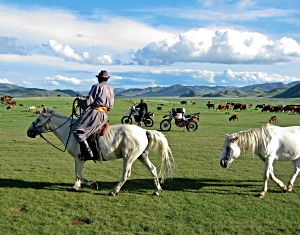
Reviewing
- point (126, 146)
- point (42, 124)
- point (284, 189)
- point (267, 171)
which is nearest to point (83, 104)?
point (126, 146)

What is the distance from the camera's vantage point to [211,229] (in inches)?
270

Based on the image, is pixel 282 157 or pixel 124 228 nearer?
pixel 124 228

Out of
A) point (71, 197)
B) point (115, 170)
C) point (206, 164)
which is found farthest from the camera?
point (206, 164)

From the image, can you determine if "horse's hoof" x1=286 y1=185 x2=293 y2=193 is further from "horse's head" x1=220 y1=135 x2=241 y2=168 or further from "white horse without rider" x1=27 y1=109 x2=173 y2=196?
"white horse without rider" x1=27 y1=109 x2=173 y2=196

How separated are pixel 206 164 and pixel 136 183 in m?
3.87

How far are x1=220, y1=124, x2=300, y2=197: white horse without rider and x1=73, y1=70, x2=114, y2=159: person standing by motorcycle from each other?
325 centimetres

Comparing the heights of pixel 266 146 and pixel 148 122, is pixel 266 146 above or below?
above

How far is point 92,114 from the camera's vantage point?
8969 mm

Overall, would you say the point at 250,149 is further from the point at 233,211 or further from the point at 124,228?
the point at 124,228

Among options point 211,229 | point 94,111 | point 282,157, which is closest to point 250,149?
point 282,157

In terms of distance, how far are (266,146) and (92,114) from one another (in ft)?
14.6

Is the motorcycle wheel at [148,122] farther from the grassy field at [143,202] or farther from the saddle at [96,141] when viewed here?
the saddle at [96,141]

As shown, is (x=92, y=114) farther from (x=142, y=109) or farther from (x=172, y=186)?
(x=142, y=109)

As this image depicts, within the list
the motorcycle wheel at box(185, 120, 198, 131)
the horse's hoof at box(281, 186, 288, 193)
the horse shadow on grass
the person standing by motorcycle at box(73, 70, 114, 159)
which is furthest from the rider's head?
the motorcycle wheel at box(185, 120, 198, 131)
